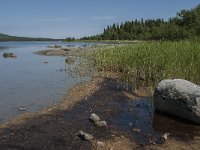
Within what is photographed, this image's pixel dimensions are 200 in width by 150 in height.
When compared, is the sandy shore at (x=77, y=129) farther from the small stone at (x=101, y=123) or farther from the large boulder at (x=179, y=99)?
the large boulder at (x=179, y=99)

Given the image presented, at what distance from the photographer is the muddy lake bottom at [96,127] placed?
889 centimetres

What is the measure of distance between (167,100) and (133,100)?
2679 mm

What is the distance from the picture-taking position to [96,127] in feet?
33.3

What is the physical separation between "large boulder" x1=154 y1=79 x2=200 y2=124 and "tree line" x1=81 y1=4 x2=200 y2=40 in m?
42.7

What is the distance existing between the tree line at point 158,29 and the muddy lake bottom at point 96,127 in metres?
42.1

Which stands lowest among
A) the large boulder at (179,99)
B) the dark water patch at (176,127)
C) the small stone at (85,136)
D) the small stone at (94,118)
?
the dark water patch at (176,127)

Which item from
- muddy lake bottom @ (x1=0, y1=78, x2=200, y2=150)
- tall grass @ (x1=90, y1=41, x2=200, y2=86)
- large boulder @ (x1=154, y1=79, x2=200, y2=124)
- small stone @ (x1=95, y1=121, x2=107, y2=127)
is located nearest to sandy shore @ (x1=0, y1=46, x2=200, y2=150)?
muddy lake bottom @ (x1=0, y1=78, x2=200, y2=150)

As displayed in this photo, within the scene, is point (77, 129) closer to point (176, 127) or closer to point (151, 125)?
point (151, 125)

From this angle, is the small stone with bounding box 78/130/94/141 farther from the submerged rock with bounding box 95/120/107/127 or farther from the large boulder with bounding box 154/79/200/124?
the large boulder with bounding box 154/79/200/124

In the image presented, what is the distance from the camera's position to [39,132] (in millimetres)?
9570

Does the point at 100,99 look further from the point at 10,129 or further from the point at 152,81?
the point at 10,129

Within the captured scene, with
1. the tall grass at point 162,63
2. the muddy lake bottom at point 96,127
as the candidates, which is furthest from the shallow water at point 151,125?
the tall grass at point 162,63

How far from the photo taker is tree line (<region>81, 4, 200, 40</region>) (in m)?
57.5

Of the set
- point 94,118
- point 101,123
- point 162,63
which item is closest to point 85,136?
point 101,123
